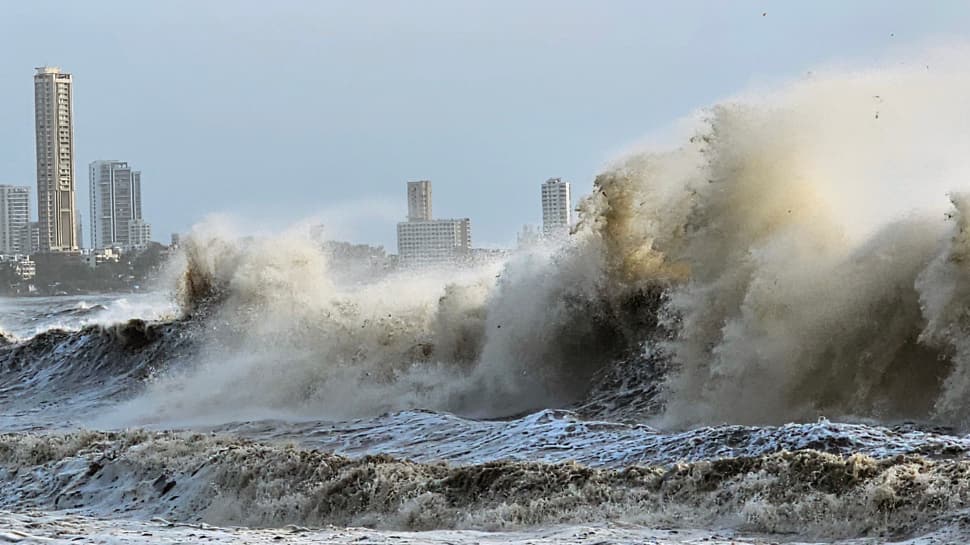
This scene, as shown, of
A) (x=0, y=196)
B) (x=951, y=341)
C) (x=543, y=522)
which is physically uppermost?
(x=0, y=196)

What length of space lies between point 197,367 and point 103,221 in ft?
528

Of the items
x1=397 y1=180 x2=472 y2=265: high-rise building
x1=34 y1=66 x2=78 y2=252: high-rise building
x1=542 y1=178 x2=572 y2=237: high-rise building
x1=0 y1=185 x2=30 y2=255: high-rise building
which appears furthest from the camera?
x1=0 y1=185 x2=30 y2=255: high-rise building

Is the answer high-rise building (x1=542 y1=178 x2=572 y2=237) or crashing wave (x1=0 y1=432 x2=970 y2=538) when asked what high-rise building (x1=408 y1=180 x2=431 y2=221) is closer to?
high-rise building (x1=542 y1=178 x2=572 y2=237)

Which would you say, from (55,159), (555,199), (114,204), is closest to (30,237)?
(55,159)

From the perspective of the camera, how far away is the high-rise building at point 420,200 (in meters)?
70.8

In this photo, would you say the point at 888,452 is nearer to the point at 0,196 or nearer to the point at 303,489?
the point at 303,489

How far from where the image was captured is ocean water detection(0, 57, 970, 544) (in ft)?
30.3

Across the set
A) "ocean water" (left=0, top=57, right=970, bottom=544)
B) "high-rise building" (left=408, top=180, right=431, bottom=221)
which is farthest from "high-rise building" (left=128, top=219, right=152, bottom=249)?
"ocean water" (left=0, top=57, right=970, bottom=544)

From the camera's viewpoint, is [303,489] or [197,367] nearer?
[303,489]

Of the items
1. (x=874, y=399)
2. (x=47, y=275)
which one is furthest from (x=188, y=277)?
(x=47, y=275)

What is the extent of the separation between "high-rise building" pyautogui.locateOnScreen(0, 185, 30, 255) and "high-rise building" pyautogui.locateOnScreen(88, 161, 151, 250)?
8.78 metres

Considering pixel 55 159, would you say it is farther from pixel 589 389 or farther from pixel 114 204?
pixel 589 389

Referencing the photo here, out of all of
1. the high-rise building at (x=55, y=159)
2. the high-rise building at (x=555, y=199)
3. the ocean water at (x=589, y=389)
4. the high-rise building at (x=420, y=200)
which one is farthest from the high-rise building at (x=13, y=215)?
the ocean water at (x=589, y=389)

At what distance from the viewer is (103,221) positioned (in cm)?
17650
